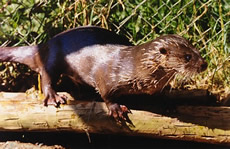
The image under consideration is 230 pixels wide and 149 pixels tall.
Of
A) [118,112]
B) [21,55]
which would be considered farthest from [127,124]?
[21,55]

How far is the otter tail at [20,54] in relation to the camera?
10.9 ft

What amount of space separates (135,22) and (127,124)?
1.03 metres

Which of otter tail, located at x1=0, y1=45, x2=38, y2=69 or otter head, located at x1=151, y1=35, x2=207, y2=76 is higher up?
otter head, located at x1=151, y1=35, x2=207, y2=76

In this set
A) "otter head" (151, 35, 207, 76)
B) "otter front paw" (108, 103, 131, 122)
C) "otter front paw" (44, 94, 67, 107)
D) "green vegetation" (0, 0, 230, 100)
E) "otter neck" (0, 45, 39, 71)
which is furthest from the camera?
"green vegetation" (0, 0, 230, 100)

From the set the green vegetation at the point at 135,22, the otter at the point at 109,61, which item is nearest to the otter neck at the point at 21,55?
the otter at the point at 109,61

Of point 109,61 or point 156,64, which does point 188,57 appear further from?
point 109,61

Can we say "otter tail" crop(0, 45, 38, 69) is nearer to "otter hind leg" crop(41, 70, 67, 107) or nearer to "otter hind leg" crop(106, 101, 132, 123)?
"otter hind leg" crop(41, 70, 67, 107)

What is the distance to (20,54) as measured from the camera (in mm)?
3355

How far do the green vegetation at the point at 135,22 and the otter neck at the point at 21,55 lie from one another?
0.31 meters

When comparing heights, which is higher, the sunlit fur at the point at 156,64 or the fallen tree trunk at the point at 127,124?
the sunlit fur at the point at 156,64

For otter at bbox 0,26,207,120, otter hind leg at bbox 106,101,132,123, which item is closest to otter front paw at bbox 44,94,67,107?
otter at bbox 0,26,207,120

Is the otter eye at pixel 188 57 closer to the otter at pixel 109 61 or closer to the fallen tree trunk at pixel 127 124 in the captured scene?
the otter at pixel 109 61

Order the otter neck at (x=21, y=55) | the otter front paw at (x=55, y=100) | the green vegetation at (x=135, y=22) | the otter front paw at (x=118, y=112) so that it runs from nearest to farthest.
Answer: the otter front paw at (x=118, y=112) < the otter front paw at (x=55, y=100) < the otter neck at (x=21, y=55) < the green vegetation at (x=135, y=22)

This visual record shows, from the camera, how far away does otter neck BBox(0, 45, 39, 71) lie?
3.33 m
